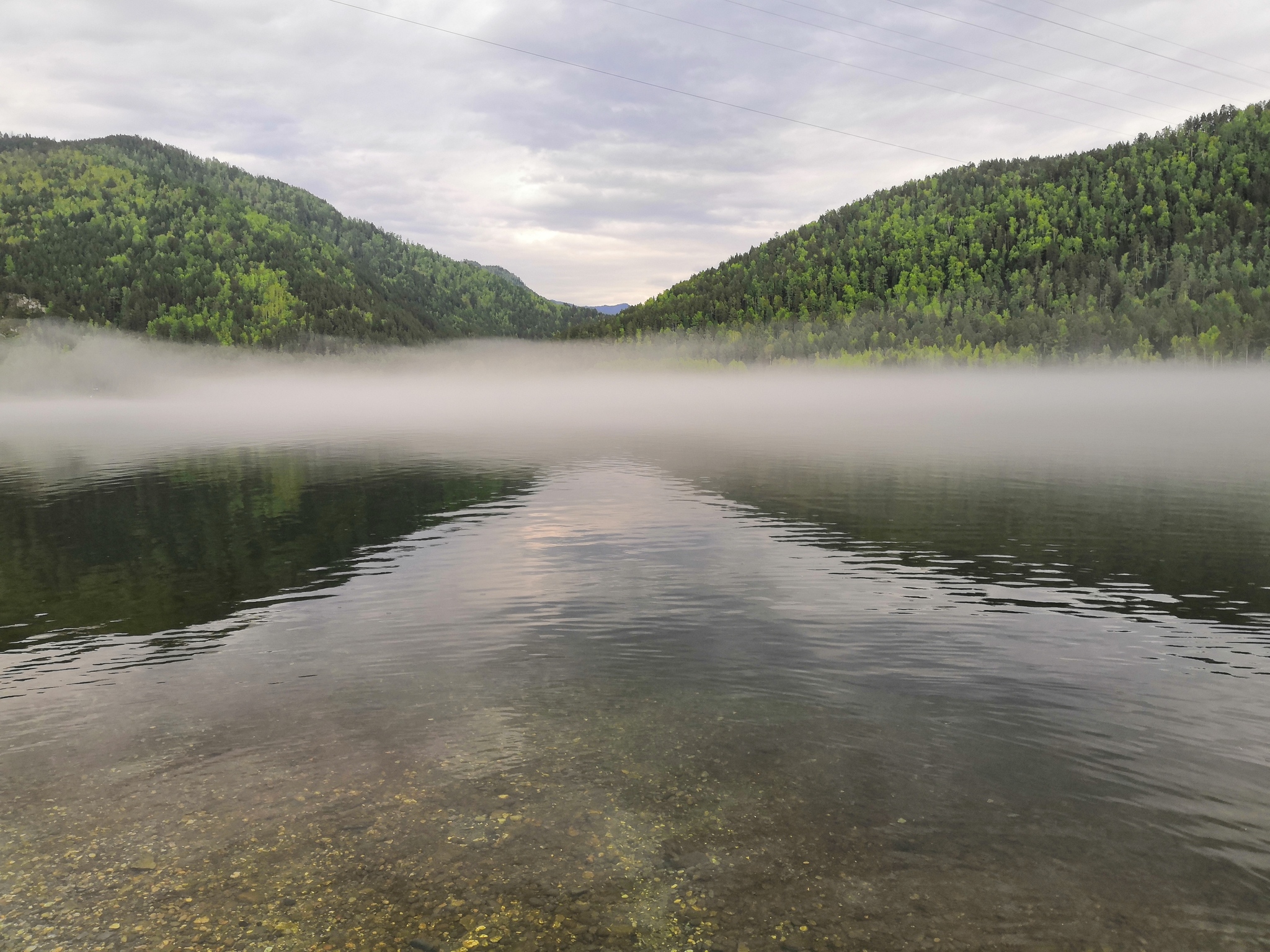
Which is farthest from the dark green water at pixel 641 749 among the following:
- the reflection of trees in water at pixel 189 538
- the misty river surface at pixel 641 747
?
the reflection of trees in water at pixel 189 538

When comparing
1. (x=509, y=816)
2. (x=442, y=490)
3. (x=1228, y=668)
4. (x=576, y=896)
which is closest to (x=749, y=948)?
(x=576, y=896)

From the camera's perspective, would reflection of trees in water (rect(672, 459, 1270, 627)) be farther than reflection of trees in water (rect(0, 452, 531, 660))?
Yes

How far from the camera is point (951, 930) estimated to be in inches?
436

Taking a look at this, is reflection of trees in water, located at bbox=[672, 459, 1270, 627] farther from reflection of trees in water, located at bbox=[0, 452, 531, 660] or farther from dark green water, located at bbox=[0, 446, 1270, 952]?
reflection of trees in water, located at bbox=[0, 452, 531, 660]

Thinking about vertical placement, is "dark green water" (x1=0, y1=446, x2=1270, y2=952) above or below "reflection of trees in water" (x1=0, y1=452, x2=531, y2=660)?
above

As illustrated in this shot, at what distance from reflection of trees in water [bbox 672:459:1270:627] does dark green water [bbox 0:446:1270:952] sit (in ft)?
1.50

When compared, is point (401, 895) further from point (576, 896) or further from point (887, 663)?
point (887, 663)

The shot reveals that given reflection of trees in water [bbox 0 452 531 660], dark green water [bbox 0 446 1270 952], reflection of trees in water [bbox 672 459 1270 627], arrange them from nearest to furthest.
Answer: dark green water [bbox 0 446 1270 952]
reflection of trees in water [bbox 0 452 531 660]
reflection of trees in water [bbox 672 459 1270 627]

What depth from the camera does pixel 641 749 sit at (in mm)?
17047

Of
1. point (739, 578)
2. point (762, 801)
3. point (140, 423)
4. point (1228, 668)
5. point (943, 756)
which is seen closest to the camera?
point (762, 801)

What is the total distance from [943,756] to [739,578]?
58.6ft

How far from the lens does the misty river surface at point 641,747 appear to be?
1151 centimetres

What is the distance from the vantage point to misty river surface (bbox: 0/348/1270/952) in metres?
11.5

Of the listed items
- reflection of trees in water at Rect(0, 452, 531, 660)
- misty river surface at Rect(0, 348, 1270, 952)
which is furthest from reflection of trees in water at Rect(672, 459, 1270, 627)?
reflection of trees in water at Rect(0, 452, 531, 660)
